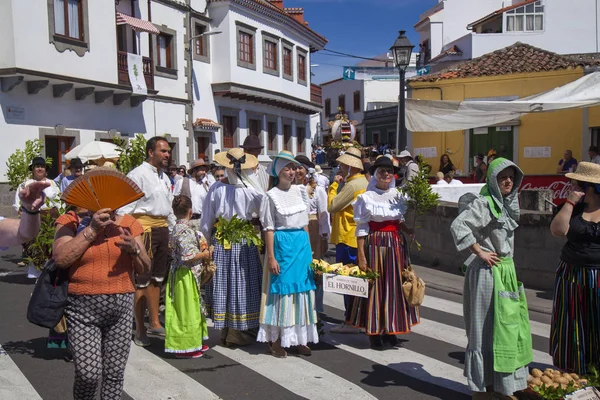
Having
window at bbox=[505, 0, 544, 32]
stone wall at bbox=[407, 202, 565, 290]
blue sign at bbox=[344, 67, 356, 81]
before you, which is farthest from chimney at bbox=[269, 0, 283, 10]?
stone wall at bbox=[407, 202, 565, 290]

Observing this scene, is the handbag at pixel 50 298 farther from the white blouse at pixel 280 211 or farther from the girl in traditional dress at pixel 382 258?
the girl in traditional dress at pixel 382 258

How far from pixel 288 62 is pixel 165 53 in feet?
30.8

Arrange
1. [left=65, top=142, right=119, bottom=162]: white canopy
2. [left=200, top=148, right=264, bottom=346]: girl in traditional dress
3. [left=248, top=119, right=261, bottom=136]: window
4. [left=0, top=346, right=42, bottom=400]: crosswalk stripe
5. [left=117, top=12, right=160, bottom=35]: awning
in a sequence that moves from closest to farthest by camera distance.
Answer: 1. [left=0, top=346, right=42, bottom=400]: crosswalk stripe
2. [left=200, top=148, right=264, bottom=346]: girl in traditional dress
3. [left=65, top=142, right=119, bottom=162]: white canopy
4. [left=117, top=12, right=160, bottom=35]: awning
5. [left=248, top=119, right=261, bottom=136]: window

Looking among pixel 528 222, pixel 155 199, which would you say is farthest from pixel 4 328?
pixel 528 222

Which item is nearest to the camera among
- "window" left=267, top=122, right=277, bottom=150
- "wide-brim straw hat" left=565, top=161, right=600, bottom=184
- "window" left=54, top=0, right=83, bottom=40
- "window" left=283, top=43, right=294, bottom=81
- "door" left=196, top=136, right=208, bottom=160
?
"wide-brim straw hat" left=565, top=161, right=600, bottom=184

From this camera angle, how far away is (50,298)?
12.7ft

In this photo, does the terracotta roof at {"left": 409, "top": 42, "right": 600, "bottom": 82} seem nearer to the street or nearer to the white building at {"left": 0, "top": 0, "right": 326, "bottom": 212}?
the white building at {"left": 0, "top": 0, "right": 326, "bottom": 212}

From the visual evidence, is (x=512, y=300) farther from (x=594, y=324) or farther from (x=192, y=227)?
(x=192, y=227)

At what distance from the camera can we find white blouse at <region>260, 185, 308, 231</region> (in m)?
5.96

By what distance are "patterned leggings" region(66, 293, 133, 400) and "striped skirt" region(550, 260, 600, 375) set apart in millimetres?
3338

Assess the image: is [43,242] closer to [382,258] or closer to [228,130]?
[382,258]

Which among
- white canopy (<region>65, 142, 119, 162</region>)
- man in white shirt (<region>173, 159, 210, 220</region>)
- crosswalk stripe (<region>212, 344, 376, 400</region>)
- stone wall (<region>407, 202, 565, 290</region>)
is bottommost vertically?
crosswalk stripe (<region>212, 344, 376, 400</region>)

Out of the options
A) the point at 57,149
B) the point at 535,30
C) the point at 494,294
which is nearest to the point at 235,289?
the point at 494,294

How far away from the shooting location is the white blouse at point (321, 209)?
7.80 meters
